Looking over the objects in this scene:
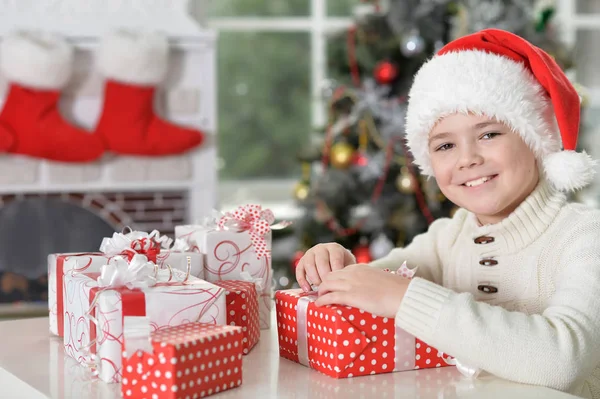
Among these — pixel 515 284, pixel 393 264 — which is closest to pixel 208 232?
pixel 393 264

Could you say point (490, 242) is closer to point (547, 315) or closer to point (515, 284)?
point (515, 284)

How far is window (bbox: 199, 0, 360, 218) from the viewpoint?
13.7 ft

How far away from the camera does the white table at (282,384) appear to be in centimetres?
99

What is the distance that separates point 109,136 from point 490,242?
232 cm

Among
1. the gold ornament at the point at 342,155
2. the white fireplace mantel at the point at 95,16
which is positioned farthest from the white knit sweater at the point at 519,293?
the white fireplace mantel at the point at 95,16

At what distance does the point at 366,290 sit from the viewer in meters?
1.09

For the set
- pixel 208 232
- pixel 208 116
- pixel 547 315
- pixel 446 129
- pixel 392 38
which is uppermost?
pixel 392 38

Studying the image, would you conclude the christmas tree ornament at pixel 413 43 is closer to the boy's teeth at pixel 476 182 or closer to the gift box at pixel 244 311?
the boy's teeth at pixel 476 182

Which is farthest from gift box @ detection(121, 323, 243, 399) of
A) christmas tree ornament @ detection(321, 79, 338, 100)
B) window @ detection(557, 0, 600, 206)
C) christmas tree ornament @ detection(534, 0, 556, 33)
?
window @ detection(557, 0, 600, 206)

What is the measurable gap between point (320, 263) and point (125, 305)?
15.2 inches

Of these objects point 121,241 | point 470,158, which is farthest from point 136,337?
point 470,158

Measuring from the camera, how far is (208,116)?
11.7 feet

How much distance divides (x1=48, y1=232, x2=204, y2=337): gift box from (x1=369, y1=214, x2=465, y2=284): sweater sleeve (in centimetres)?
37

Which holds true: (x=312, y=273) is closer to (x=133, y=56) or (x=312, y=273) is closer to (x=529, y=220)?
(x=529, y=220)
